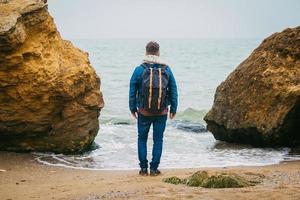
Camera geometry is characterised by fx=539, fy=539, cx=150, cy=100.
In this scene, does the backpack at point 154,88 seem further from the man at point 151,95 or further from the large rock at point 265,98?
the large rock at point 265,98

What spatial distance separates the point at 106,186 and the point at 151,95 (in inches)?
57.5

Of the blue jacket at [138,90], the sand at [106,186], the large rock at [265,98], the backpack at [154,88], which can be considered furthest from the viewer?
the large rock at [265,98]

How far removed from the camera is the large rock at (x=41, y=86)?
30.5 ft

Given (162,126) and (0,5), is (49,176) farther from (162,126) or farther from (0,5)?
(0,5)

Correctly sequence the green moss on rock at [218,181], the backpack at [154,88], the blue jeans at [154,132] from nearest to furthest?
the green moss on rock at [218,181]
the backpack at [154,88]
the blue jeans at [154,132]

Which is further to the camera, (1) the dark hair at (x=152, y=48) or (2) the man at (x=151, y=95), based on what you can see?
(1) the dark hair at (x=152, y=48)

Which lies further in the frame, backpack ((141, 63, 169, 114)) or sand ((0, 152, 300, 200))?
backpack ((141, 63, 169, 114))

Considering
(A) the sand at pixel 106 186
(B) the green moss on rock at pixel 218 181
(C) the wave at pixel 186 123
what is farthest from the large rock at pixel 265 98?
(B) the green moss on rock at pixel 218 181

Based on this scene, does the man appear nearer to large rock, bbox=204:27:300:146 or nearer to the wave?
large rock, bbox=204:27:300:146

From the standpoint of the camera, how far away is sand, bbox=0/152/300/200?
18.0 ft

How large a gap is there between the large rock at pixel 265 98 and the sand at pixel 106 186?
5.41 feet

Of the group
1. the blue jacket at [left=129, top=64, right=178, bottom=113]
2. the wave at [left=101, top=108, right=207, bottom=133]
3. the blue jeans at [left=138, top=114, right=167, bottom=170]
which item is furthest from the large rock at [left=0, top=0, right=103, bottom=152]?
the wave at [left=101, top=108, right=207, bottom=133]

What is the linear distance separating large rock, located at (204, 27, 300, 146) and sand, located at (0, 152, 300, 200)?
1.65 metres

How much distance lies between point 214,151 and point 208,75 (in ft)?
106
